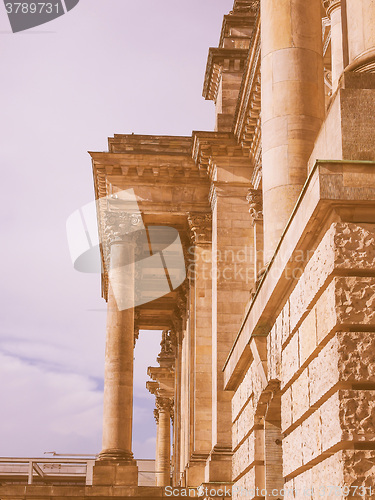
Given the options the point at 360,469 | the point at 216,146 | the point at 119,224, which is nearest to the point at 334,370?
the point at 360,469

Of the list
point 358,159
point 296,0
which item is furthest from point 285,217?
point 358,159

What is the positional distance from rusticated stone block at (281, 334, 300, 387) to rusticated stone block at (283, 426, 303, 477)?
0.87m

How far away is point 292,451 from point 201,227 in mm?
32839

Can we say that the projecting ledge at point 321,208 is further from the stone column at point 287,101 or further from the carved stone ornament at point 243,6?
the carved stone ornament at point 243,6

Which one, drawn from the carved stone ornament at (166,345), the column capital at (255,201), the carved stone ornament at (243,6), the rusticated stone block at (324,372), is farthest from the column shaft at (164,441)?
the rusticated stone block at (324,372)

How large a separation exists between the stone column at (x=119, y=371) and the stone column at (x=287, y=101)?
27.6 meters

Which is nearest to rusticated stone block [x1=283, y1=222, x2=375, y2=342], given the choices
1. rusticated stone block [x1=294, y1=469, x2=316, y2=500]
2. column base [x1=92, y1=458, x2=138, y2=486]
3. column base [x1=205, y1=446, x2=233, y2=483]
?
rusticated stone block [x1=294, y1=469, x2=316, y2=500]

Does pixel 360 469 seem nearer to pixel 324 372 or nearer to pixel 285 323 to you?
pixel 324 372

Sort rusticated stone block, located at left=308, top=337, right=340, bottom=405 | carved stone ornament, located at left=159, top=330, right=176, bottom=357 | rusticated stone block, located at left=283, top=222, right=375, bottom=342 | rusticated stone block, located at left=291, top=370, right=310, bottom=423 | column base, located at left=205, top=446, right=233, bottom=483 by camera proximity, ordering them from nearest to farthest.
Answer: rusticated stone block, located at left=308, top=337, right=340, bottom=405
rusticated stone block, located at left=283, top=222, right=375, bottom=342
rusticated stone block, located at left=291, top=370, right=310, bottom=423
column base, located at left=205, top=446, right=233, bottom=483
carved stone ornament, located at left=159, top=330, right=176, bottom=357

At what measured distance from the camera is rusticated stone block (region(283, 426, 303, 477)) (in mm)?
12984

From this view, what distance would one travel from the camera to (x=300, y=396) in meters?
13.0

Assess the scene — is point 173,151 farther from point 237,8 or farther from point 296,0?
point 296,0

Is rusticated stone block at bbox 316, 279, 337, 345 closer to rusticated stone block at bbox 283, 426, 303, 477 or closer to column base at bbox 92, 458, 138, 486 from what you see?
rusticated stone block at bbox 283, 426, 303, 477

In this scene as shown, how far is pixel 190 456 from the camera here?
1758 inches
